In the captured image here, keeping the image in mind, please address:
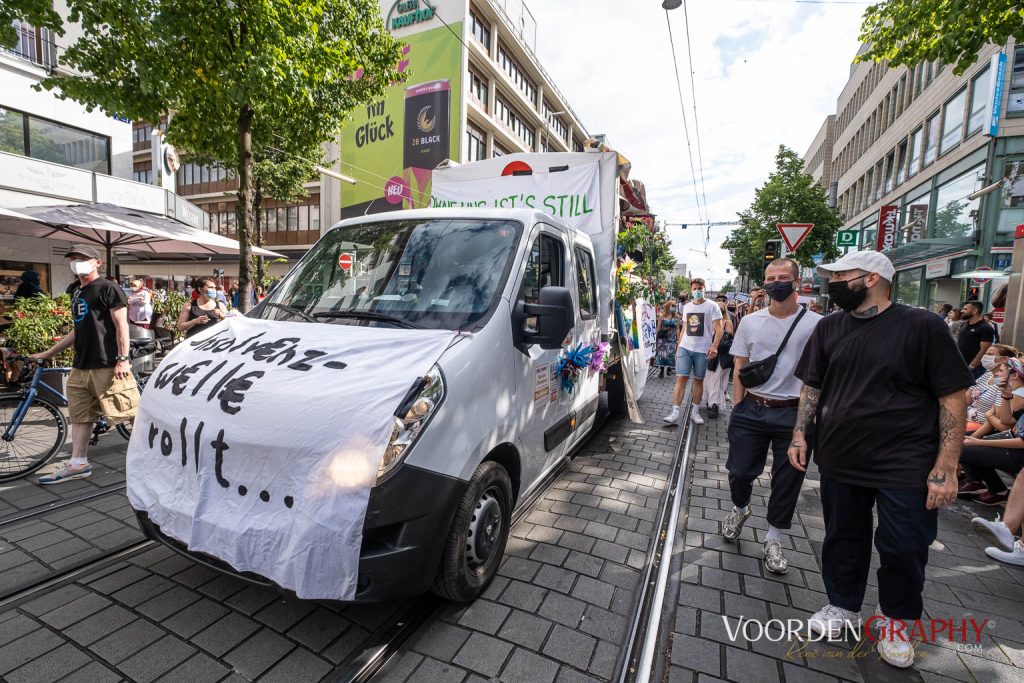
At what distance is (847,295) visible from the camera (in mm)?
2682

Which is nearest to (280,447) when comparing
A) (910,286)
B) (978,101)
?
(978,101)

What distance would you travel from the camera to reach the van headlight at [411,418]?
2.20 meters

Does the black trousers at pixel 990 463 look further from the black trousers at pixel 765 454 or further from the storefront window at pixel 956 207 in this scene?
the storefront window at pixel 956 207

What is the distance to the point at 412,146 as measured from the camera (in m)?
30.4

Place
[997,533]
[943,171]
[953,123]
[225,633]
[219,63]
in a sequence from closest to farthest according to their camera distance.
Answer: [225,633] → [997,533] → [219,63] → [953,123] → [943,171]

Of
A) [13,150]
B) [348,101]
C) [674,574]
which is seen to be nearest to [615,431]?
[674,574]

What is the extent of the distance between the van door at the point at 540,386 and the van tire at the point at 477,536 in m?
0.34

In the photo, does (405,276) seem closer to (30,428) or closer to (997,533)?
(30,428)

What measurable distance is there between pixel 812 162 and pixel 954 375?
64.4m

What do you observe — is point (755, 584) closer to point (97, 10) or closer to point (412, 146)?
point (97, 10)

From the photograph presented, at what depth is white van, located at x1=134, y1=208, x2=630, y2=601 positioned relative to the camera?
7.18ft

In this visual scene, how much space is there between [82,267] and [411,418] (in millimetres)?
3953

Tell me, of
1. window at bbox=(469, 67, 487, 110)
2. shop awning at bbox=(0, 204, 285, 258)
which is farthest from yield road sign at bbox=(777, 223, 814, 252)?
window at bbox=(469, 67, 487, 110)

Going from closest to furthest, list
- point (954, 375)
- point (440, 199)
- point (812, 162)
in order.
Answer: point (954, 375), point (440, 199), point (812, 162)
